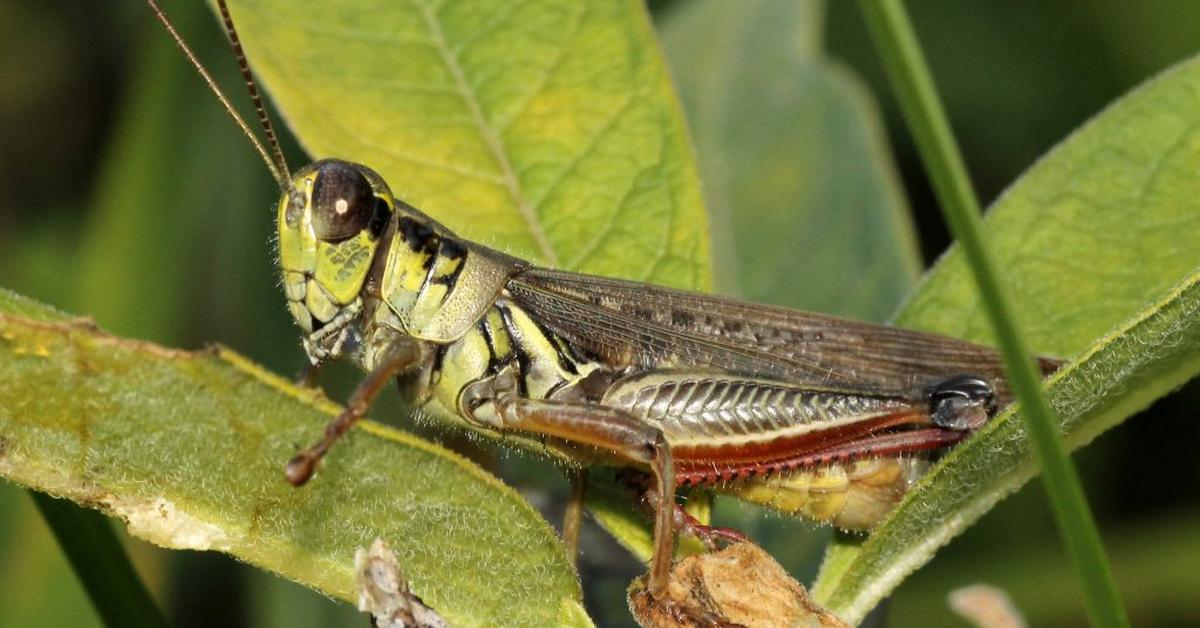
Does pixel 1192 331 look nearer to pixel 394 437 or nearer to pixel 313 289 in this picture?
pixel 394 437

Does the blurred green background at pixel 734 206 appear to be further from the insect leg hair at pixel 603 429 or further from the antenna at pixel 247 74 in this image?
the antenna at pixel 247 74

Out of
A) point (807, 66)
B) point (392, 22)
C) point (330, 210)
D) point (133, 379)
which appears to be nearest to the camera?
point (133, 379)

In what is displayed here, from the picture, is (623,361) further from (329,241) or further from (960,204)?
(960,204)

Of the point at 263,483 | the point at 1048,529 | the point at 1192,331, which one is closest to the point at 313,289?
the point at 263,483

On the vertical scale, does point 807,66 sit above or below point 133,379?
above

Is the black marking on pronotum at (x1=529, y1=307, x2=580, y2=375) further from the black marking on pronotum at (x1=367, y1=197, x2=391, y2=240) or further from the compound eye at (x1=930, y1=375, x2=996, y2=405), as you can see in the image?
the compound eye at (x1=930, y1=375, x2=996, y2=405)

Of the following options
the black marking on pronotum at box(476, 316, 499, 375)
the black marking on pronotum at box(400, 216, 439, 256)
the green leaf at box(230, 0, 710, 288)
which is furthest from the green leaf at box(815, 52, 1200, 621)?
the black marking on pronotum at box(400, 216, 439, 256)
